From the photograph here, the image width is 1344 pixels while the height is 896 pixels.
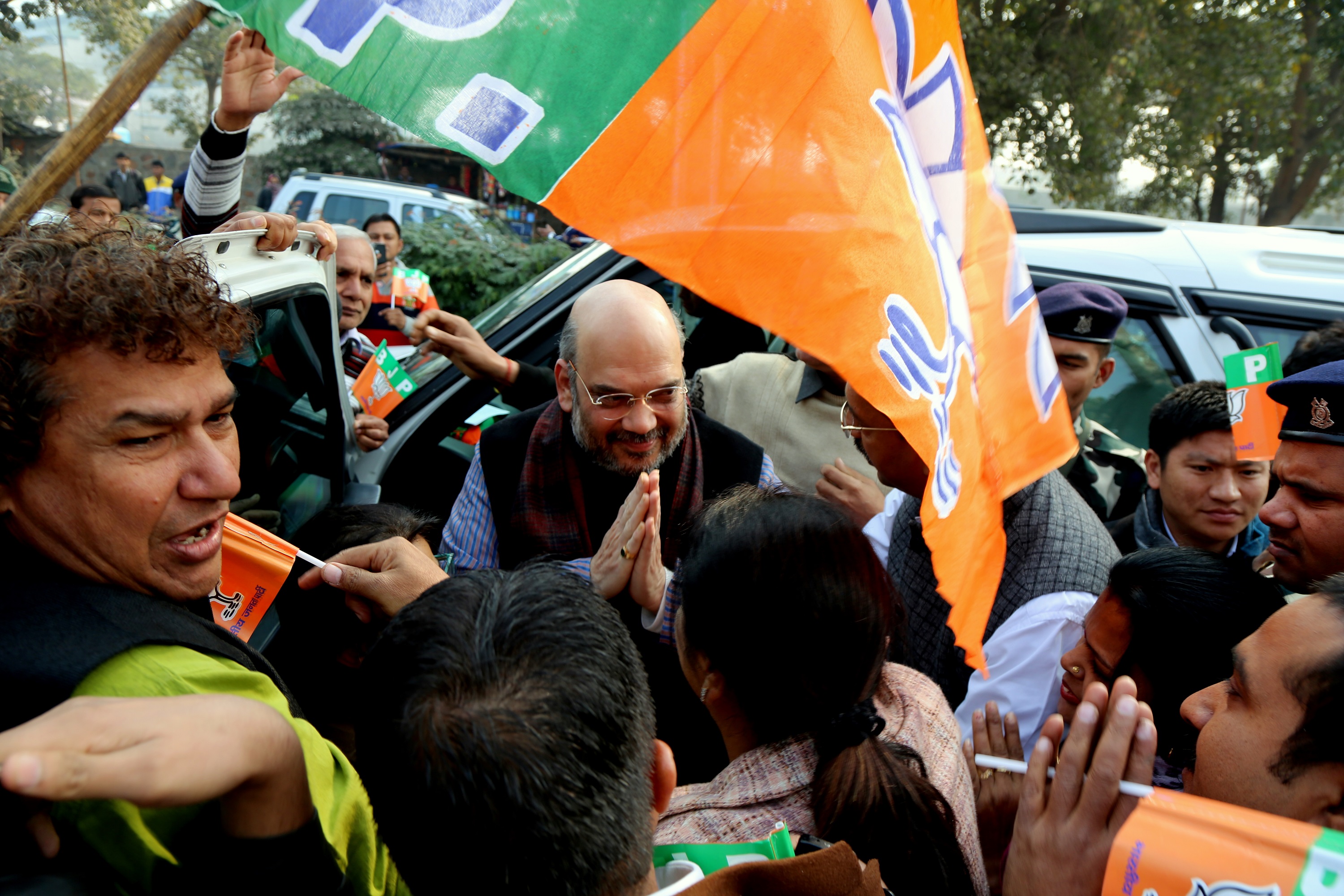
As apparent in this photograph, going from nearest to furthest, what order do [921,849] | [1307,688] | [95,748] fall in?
[95,748] < [1307,688] < [921,849]

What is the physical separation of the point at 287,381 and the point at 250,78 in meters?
1.05

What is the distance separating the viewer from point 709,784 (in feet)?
5.15

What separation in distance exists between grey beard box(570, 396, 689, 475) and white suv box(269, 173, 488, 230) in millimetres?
9431

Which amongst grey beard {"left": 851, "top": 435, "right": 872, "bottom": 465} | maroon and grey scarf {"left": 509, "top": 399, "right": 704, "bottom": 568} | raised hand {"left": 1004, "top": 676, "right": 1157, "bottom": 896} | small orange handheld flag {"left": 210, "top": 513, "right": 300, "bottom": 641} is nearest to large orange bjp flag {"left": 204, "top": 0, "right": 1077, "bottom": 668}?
raised hand {"left": 1004, "top": 676, "right": 1157, "bottom": 896}

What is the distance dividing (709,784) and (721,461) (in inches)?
49.5

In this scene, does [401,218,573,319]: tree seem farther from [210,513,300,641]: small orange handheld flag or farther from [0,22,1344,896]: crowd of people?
[210,513,300,641]: small orange handheld flag

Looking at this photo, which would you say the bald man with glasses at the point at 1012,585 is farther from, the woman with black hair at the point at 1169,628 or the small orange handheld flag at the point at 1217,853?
the small orange handheld flag at the point at 1217,853

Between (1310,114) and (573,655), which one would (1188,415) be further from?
(1310,114)

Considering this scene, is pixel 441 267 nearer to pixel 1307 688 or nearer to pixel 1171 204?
pixel 1307 688

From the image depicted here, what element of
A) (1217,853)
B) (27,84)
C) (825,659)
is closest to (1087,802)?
(1217,853)

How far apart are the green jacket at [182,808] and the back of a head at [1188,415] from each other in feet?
8.38

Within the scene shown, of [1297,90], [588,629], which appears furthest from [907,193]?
[1297,90]

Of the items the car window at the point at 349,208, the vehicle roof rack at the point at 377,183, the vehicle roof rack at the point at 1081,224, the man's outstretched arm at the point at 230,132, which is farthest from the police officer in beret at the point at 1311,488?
the car window at the point at 349,208

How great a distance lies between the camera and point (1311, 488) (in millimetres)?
1953
